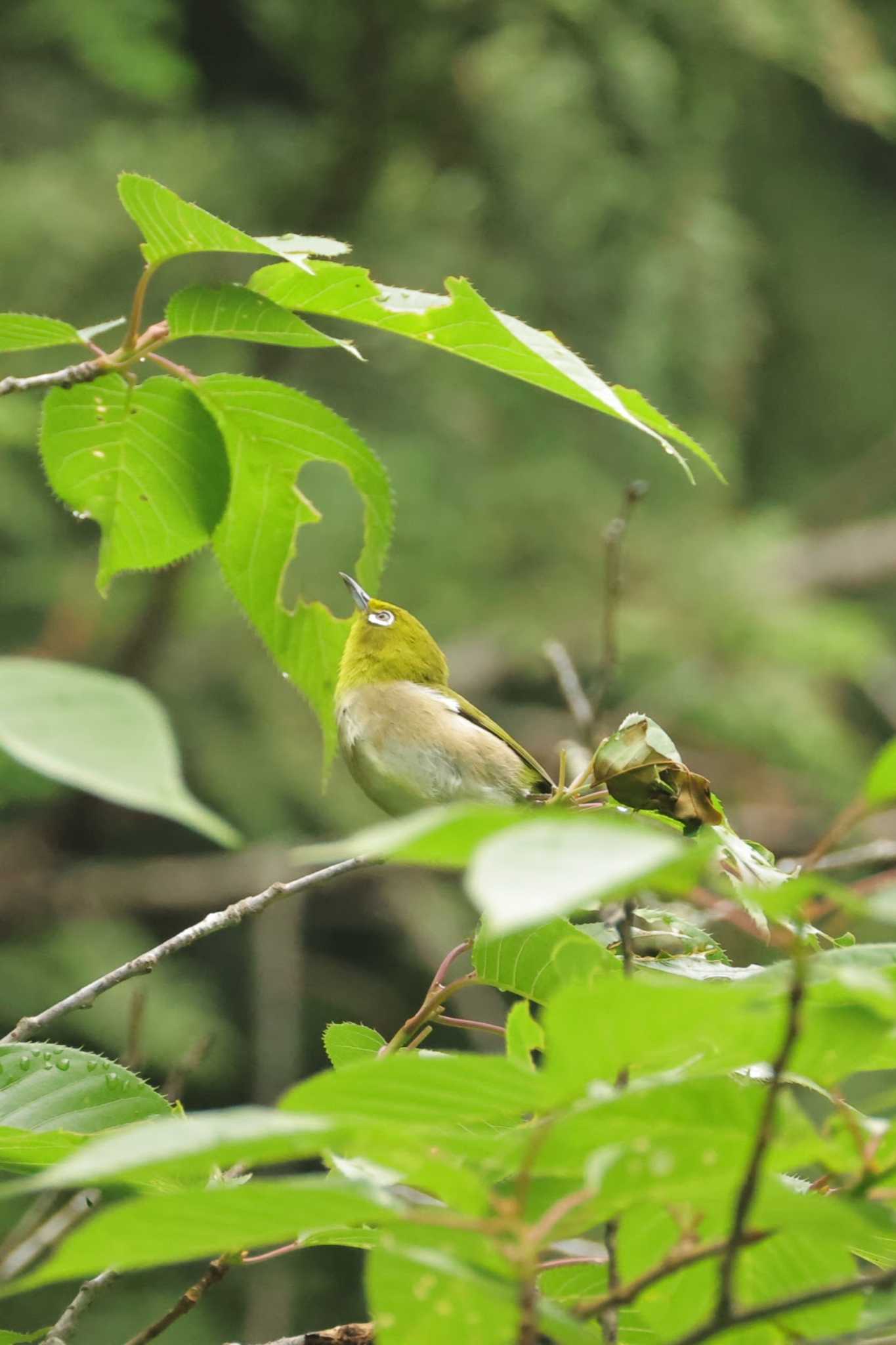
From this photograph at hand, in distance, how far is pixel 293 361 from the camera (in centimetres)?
507

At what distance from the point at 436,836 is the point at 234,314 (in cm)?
87

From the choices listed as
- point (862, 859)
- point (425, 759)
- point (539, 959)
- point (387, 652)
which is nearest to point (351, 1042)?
point (539, 959)

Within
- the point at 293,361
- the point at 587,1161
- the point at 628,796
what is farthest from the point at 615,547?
the point at 293,361

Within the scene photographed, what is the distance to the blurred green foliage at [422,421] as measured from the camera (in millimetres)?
4625

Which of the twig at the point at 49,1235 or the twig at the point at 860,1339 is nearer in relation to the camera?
the twig at the point at 860,1339

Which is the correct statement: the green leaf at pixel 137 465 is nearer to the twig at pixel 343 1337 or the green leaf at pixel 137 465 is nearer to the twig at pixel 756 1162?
the twig at pixel 343 1337

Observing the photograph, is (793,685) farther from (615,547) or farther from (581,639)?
(615,547)

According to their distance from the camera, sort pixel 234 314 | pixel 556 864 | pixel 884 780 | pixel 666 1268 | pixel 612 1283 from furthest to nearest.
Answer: pixel 234 314, pixel 612 1283, pixel 666 1268, pixel 884 780, pixel 556 864

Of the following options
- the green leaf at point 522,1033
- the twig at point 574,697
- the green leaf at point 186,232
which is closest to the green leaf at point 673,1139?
the green leaf at point 522,1033

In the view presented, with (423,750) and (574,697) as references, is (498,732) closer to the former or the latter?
(423,750)

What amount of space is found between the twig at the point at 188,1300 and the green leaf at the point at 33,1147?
15 cm

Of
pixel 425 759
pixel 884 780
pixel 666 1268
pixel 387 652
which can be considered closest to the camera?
pixel 884 780

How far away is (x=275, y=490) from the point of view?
4.57 ft

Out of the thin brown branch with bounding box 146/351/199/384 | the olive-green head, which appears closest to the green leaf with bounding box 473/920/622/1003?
the thin brown branch with bounding box 146/351/199/384
